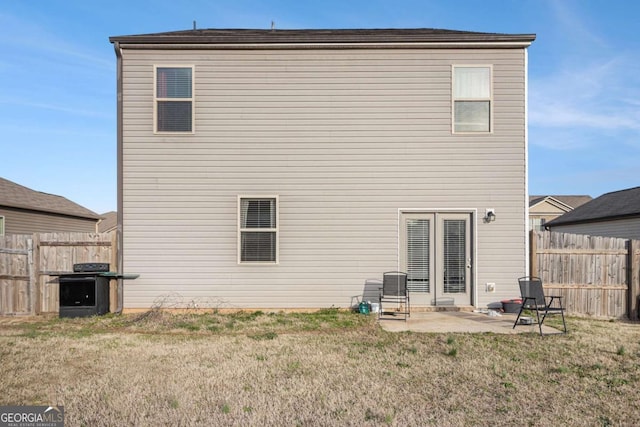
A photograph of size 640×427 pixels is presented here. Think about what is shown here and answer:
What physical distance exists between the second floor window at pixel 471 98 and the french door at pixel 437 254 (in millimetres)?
1930

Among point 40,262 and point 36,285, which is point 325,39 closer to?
point 40,262

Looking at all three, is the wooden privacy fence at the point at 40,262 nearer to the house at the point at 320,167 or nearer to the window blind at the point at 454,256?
the house at the point at 320,167

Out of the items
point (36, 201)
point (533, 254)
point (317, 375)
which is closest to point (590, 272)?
point (533, 254)

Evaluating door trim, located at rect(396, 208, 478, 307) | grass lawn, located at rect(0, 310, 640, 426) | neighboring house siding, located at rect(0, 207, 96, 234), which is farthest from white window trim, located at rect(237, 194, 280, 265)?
neighboring house siding, located at rect(0, 207, 96, 234)

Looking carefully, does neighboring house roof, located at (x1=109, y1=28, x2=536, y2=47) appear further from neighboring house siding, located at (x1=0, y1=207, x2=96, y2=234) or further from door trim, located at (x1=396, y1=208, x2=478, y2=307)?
neighboring house siding, located at (x1=0, y1=207, x2=96, y2=234)

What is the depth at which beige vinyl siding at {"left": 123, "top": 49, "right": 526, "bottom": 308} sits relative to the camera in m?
8.41

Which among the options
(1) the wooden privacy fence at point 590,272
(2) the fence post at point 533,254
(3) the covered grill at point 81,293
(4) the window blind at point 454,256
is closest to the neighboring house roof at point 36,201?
(3) the covered grill at point 81,293

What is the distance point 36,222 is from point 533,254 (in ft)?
63.3

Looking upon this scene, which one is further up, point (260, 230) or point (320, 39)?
point (320, 39)

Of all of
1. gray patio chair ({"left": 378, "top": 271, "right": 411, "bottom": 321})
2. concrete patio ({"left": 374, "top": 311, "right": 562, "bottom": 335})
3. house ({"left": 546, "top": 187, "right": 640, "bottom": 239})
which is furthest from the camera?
house ({"left": 546, "top": 187, "right": 640, "bottom": 239})

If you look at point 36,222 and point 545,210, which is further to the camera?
point 545,210

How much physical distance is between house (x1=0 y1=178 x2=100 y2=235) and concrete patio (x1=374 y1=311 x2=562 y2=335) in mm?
15698

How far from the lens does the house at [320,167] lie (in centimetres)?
841

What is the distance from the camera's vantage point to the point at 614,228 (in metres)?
17.3
